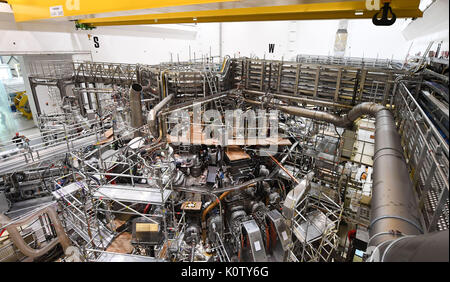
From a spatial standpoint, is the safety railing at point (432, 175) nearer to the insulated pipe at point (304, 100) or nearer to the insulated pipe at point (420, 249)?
the insulated pipe at point (420, 249)

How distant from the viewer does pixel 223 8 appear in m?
3.92

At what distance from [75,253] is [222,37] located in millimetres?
18274

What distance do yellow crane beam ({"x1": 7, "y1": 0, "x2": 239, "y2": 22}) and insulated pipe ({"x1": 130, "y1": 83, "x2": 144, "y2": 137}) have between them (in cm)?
235

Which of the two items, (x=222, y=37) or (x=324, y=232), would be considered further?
(x=222, y=37)

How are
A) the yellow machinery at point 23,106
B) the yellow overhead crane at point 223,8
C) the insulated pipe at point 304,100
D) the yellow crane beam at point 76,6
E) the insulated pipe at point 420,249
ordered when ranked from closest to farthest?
1. the insulated pipe at point 420,249
2. the yellow overhead crane at point 223,8
3. the yellow crane beam at point 76,6
4. the insulated pipe at point 304,100
5. the yellow machinery at point 23,106

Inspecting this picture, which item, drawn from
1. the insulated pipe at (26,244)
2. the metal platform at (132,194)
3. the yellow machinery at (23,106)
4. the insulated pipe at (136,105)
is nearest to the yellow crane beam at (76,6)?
the insulated pipe at (136,105)

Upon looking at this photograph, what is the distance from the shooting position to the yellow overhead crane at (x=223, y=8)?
3471 mm

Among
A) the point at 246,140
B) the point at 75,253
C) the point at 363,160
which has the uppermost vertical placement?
the point at 246,140

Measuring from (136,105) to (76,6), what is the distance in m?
2.88

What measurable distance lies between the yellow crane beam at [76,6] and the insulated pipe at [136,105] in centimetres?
235

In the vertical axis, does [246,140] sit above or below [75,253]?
above

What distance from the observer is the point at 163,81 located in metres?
7.97

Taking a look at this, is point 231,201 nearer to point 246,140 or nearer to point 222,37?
point 246,140

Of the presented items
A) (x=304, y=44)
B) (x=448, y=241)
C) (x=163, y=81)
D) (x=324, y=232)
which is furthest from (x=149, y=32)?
(x=448, y=241)
